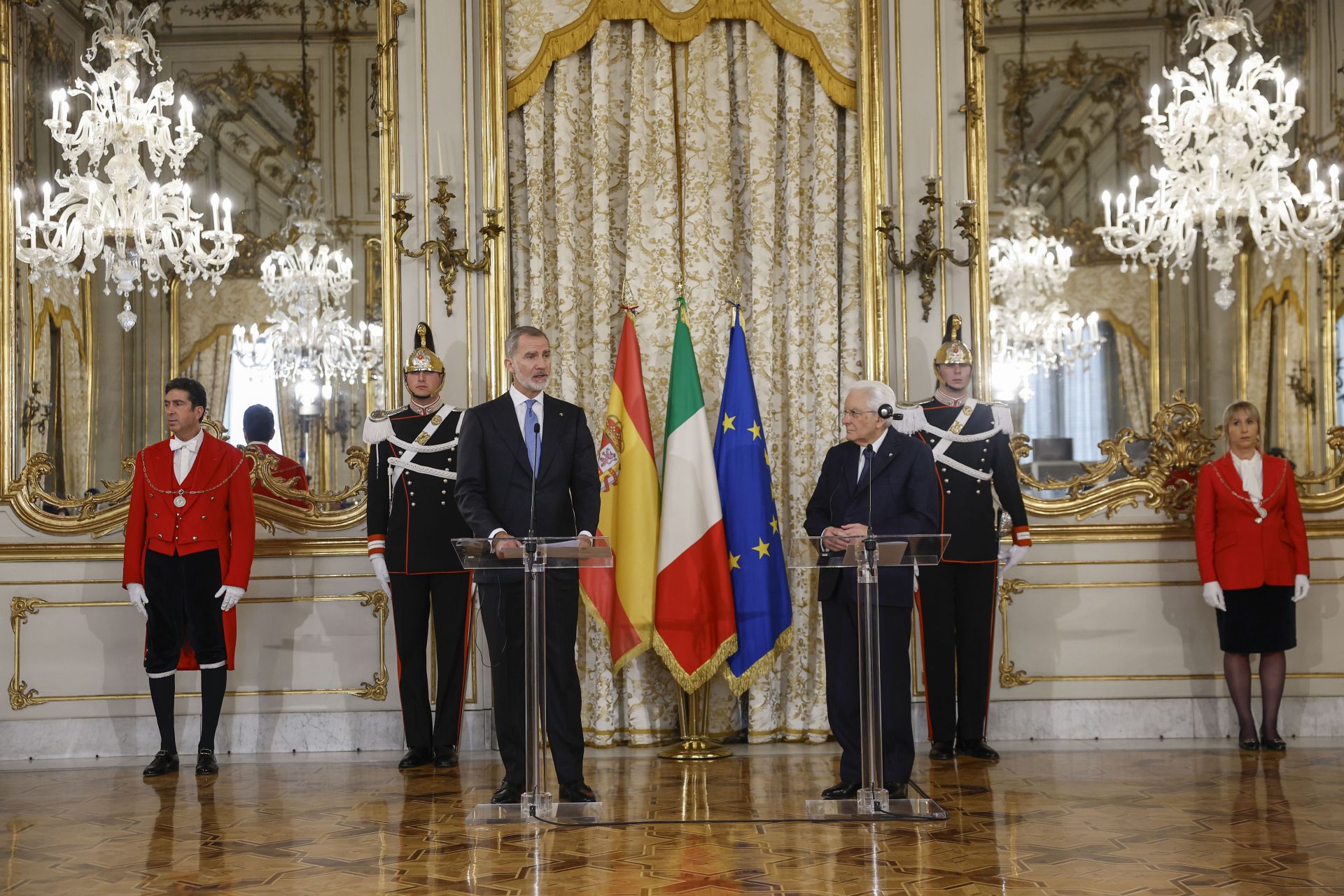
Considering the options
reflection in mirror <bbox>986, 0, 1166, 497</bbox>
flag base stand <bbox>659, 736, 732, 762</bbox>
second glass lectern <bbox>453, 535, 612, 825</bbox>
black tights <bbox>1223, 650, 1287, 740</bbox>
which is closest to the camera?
Result: second glass lectern <bbox>453, 535, 612, 825</bbox>

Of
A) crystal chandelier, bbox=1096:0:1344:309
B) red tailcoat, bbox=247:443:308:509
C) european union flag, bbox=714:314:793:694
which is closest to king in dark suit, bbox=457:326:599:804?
european union flag, bbox=714:314:793:694

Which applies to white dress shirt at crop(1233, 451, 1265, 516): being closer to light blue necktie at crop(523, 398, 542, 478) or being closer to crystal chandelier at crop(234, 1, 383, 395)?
light blue necktie at crop(523, 398, 542, 478)

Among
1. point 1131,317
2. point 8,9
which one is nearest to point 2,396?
point 8,9

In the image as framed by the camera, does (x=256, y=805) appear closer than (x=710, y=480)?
Yes

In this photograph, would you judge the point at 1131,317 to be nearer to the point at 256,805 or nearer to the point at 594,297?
the point at 594,297

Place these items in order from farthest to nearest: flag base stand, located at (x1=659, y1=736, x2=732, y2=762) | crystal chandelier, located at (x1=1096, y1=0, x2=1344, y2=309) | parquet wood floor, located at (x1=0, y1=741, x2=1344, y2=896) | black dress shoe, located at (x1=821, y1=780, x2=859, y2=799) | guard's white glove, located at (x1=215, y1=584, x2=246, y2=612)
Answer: crystal chandelier, located at (x1=1096, y1=0, x2=1344, y2=309), flag base stand, located at (x1=659, y1=736, x2=732, y2=762), guard's white glove, located at (x1=215, y1=584, x2=246, y2=612), black dress shoe, located at (x1=821, y1=780, x2=859, y2=799), parquet wood floor, located at (x1=0, y1=741, x2=1344, y2=896)

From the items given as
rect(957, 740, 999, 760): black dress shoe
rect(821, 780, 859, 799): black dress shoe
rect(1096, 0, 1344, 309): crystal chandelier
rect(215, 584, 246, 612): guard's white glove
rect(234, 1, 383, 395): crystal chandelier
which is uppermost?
rect(1096, 0, 1344, 309): crystal chandelier

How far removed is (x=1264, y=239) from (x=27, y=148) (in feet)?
20.0

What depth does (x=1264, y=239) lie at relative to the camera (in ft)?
21.3

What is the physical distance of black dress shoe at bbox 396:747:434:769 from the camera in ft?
19.1

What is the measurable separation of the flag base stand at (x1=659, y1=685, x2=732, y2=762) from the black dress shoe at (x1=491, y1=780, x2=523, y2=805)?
1.33 meters

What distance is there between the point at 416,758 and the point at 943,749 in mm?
2285

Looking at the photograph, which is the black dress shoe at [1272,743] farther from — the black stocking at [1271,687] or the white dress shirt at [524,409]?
the white dress shirt at [524,409]

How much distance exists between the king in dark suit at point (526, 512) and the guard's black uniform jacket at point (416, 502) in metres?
1.21
